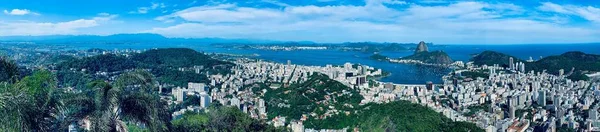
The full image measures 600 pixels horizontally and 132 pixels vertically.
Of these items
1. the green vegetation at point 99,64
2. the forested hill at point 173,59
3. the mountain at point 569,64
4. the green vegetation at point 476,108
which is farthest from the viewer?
the forested hill at point 173,59

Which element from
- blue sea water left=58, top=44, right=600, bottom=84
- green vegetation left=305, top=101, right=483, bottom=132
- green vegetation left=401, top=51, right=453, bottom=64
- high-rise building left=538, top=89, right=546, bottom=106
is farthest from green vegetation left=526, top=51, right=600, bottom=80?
green vegetation left=305, top=101, right=483, bottom=132

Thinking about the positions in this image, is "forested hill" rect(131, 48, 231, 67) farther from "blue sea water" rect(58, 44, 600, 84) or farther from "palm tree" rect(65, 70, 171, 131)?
"palm tree" rect(65, 70, 171, 131)

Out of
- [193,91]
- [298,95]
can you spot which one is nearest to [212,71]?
[193,91]

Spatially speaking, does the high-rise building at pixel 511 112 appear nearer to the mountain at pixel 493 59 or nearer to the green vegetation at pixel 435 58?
the mountain at pixel 493 59

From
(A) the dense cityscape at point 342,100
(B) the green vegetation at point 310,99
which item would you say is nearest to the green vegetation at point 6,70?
(A) the dense cityscape at point 342,100

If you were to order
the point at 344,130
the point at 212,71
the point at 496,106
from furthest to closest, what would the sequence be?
the point at 212,71 → the point at 496,106 → the point at 344,130

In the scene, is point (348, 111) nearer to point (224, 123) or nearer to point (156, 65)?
point (224, 123)

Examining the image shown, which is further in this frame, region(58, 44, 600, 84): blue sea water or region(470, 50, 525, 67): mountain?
region(470, 50, 525, 67): mountain

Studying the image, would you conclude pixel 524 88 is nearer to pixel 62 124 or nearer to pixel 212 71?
pixel 212 71
